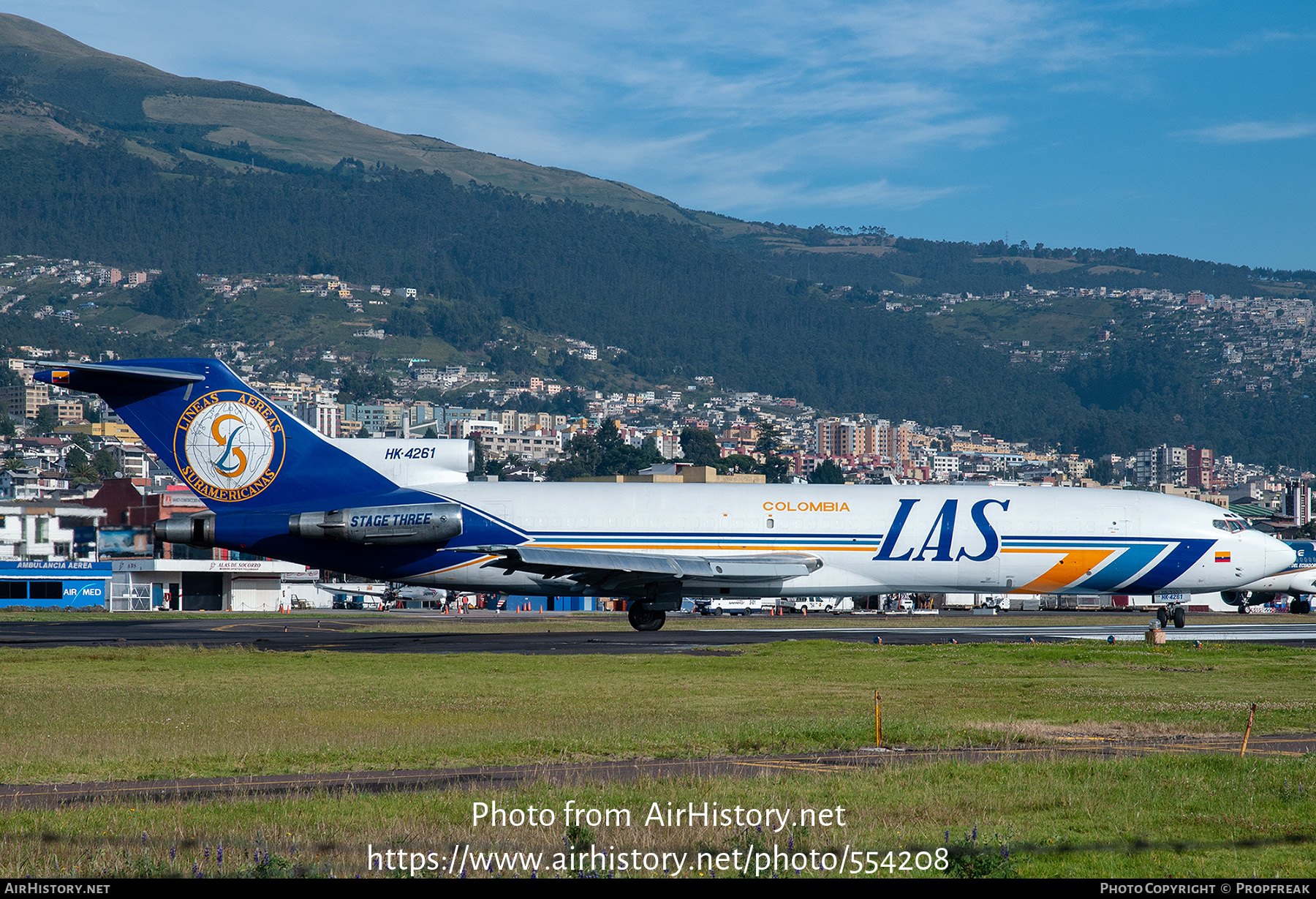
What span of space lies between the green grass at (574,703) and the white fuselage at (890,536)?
6.79m

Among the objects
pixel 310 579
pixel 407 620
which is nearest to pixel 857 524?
pixel 407 620

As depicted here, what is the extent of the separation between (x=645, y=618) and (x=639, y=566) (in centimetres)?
393

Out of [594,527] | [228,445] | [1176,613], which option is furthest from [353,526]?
[1176,613]

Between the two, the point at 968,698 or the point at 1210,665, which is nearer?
the point at 968,698

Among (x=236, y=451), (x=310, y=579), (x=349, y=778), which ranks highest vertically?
(x=236, y=451)

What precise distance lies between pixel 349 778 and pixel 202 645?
23247mm

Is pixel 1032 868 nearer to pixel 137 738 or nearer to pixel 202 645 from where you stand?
pixel 137 738

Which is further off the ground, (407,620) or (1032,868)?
(1032,868)

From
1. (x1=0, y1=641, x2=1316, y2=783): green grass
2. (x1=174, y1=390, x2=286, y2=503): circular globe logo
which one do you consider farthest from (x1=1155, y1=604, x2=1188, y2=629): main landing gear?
(x1=174, y1=390, x2=286, y2=503): circular globe logo

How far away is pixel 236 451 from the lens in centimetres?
4022

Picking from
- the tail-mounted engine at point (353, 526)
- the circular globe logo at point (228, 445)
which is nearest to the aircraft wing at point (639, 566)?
the tail-mounted engine at point (353, 526)

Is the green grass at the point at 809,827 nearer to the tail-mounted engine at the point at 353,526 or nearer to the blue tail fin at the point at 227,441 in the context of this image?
the tail-mounted engine at the point at 353,526

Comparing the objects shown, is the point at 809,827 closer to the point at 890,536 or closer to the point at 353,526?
the point at 353,526

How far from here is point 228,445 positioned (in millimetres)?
40156
